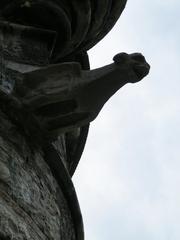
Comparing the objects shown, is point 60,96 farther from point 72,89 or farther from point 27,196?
point 27,196

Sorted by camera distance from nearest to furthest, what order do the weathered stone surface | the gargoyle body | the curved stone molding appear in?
the weathered stone surface < the gargoyle body < the curved stone molding

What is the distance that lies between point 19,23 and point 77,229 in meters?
1.77

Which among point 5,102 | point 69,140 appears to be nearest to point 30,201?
point 5,102

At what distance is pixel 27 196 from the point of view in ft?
12.2

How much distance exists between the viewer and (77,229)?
4.27 m

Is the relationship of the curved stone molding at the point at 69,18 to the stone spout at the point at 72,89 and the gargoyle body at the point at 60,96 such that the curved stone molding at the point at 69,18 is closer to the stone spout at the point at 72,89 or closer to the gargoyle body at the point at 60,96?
the gargoyle body at the point at 60,96

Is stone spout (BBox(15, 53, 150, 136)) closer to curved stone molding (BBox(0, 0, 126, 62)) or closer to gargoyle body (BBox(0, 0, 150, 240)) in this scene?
gargoyle body (BBox(0, 0, 150, 240))

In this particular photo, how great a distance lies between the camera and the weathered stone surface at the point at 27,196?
3.48 meters

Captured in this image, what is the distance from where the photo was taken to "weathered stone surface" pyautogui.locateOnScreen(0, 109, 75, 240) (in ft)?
11.4

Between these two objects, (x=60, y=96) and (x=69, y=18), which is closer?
(x=60, y=96)

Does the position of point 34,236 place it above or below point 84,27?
below

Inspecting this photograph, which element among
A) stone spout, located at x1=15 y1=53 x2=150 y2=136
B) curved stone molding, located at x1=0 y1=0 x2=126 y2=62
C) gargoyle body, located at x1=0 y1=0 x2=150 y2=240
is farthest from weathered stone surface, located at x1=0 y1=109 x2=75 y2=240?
curved stone molding, located at x1=0 y1=0 x2=126 y2=62

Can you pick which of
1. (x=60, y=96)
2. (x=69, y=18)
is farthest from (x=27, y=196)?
(x=69, y=18)

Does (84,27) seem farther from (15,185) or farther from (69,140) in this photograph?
(15,185)
